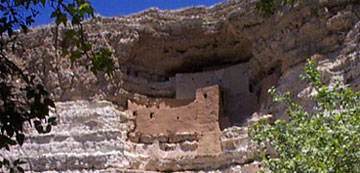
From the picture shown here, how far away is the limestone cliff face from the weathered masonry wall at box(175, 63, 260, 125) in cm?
3

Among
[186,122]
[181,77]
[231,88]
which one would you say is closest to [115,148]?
[186,122]

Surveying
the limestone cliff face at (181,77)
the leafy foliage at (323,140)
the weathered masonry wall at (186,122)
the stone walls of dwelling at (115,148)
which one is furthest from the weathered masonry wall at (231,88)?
the leafy foliage at (323,140)

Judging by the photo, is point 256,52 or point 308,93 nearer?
point 308,93

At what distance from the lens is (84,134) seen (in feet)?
56.7

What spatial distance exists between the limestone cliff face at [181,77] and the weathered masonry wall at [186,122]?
42mm

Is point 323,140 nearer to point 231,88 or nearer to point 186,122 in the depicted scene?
point 186,122

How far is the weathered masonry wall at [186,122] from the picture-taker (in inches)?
682

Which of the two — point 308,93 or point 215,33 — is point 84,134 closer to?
point 215,33

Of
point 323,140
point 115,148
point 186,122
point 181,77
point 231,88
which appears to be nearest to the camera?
point 323,140

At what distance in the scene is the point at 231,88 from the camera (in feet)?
60.7

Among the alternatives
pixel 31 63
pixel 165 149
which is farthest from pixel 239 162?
pixel 31 63

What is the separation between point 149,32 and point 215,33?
2.04 metres

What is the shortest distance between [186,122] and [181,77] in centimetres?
196

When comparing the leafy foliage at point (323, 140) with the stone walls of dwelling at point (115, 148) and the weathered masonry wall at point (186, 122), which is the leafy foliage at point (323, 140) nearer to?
the stone walls of dwelling at point (115, 148)
